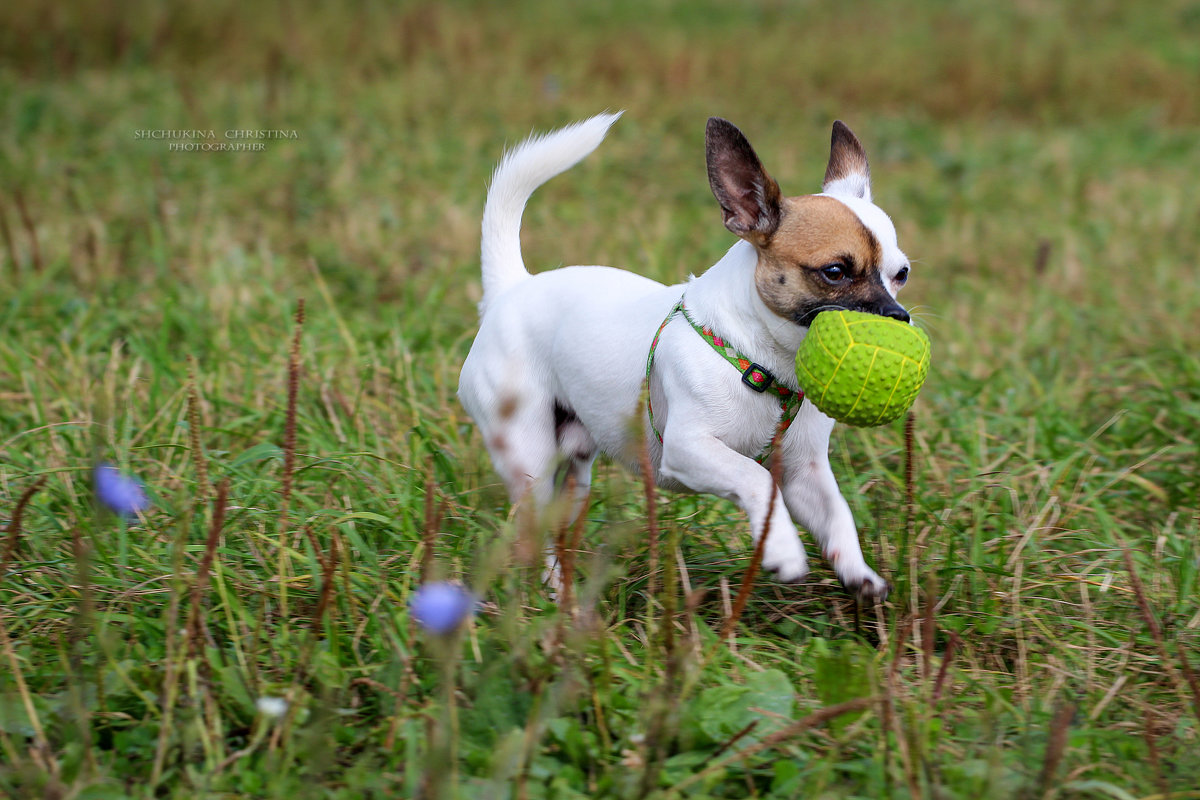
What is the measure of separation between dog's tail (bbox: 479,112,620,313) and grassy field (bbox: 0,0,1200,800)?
0.49 m

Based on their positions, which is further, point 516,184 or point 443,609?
point 516,184

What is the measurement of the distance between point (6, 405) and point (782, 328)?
2453 mm

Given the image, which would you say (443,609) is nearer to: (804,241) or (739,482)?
(739,482)

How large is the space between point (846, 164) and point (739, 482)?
1.03m

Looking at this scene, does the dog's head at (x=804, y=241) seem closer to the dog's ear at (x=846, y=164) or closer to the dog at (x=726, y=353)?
the dog at (x=726, y=353)

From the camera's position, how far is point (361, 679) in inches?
82.5

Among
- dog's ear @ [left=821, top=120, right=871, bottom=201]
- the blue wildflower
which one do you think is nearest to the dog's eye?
dog's ear @ [left=821, top=120, right=871, bottom=201]

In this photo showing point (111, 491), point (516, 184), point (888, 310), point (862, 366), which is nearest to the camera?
point (111, 491)

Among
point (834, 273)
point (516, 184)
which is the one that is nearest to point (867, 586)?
point (834, 273)

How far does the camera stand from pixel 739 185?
2.68 metres

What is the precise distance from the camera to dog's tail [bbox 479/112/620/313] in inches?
120

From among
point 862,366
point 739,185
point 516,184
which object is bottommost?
point 862,366

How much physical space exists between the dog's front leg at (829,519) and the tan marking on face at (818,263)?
1.25 feet

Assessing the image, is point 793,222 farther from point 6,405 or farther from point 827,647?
point 6,405
